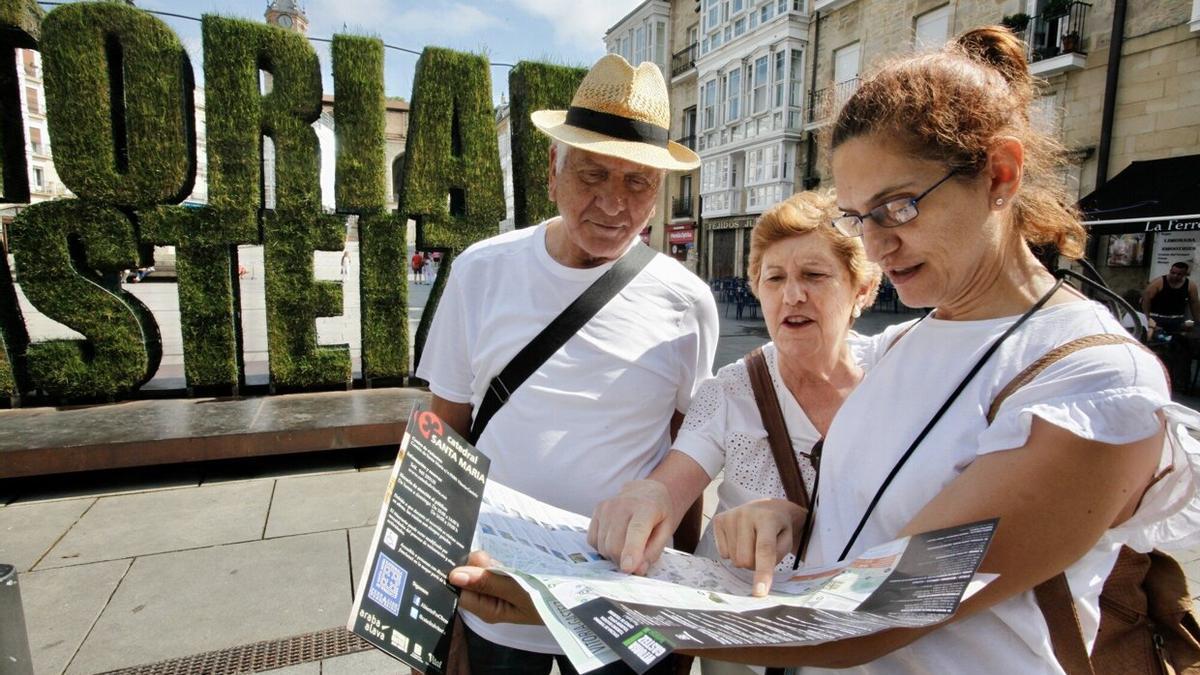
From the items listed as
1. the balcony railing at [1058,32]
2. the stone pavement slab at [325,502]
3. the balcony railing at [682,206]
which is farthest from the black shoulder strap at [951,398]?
the balcony railing at [682,206]

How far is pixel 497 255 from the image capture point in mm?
1927

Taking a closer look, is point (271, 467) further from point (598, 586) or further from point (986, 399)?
point (986, 399)

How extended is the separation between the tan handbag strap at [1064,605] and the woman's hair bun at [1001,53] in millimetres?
439

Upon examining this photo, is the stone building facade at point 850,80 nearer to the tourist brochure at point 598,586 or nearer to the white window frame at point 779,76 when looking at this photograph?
the white window frame at point 779,76

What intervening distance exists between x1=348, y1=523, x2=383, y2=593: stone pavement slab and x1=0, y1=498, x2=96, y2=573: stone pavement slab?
1.65 metres

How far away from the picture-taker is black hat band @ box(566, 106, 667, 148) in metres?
1.78

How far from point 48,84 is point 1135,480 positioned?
7.29 metres

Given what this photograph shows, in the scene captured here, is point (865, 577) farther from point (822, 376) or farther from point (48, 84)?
point (48, 84)

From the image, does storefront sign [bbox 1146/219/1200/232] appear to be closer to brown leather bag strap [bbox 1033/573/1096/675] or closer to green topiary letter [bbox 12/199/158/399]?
brown leather bag strap [bbox 1033/573/1096/675]

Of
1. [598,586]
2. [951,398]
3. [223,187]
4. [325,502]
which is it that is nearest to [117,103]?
[223,187]

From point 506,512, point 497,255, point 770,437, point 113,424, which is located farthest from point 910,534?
point 113,424

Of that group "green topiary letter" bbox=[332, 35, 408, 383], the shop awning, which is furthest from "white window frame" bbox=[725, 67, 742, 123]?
"green topiary letter" bbox=[332, 35, 408, 383]

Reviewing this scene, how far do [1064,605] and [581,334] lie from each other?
1.16 m

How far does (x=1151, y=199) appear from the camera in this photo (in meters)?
9.05
